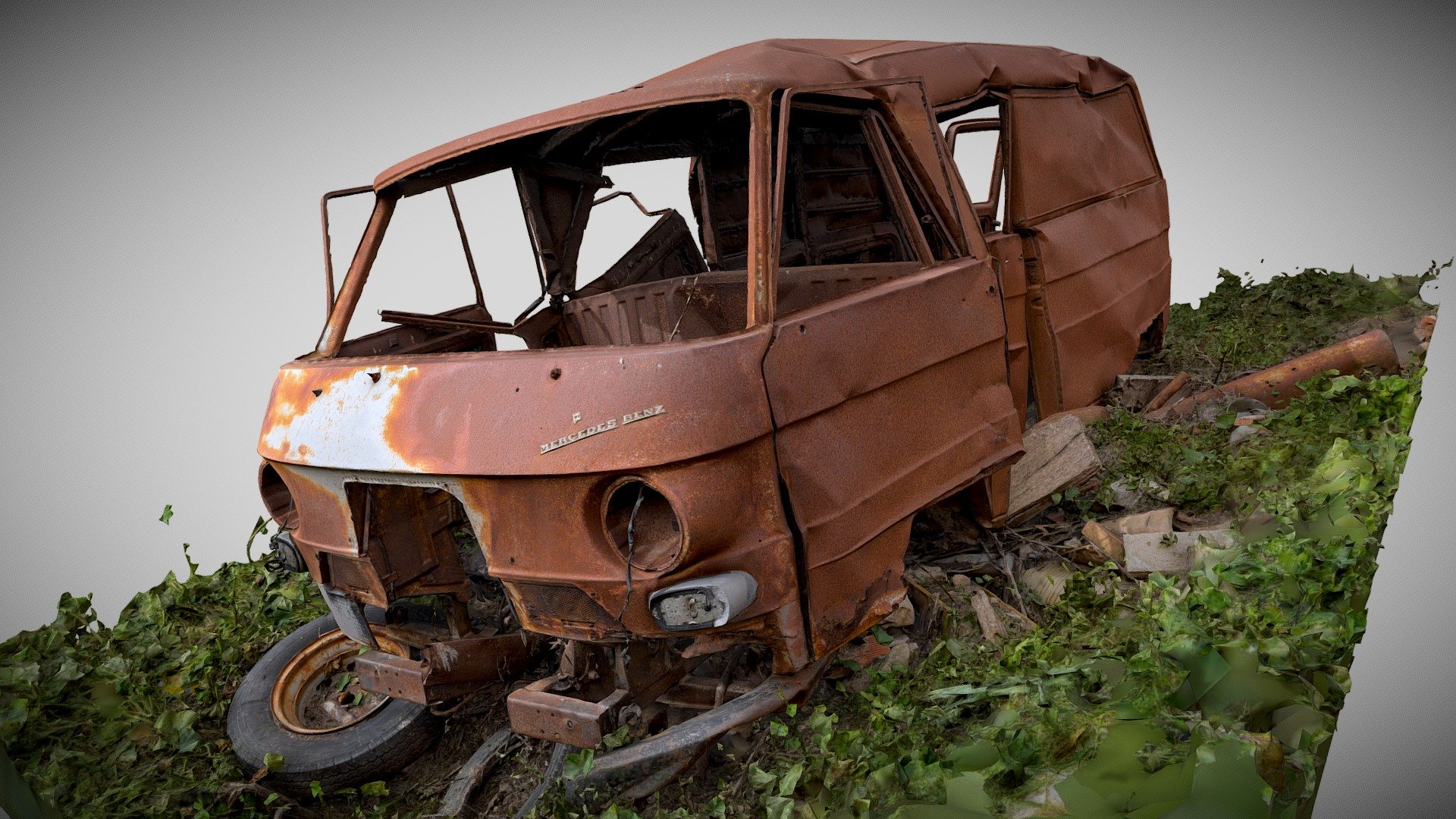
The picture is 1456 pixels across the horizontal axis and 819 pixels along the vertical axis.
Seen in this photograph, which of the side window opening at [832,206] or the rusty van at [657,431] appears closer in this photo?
the rusty van at [657,431]

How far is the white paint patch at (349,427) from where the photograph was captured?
10.2ft

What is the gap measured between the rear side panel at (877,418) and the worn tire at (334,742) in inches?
67.7

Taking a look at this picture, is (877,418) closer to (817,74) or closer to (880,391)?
(880,391)

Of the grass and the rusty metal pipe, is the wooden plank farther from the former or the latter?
the rusty metal pipe

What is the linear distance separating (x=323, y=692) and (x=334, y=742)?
0.51m

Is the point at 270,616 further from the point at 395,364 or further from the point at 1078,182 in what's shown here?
the point at 1078,182

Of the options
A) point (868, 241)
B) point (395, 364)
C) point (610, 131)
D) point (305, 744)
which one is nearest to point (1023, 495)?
point (868, 241)

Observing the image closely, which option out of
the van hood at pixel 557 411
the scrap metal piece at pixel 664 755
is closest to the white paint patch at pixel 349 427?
the van hood at pixel 557 411

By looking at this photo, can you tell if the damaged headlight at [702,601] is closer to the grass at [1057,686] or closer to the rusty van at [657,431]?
the rusty van at [657,431]

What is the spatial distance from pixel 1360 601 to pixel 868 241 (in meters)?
3.14

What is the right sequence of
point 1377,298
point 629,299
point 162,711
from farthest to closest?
point 1377,298 → point 629,299 → point 162,711

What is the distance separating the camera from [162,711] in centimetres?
430

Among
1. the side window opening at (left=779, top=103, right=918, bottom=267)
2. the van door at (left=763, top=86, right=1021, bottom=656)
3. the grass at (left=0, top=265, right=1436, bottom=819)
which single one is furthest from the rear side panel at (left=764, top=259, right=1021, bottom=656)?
the side window opening at (left=779, top=103, right=918, bottom=267)

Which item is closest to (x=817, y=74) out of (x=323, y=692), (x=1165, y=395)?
(x=1165, y=395)
